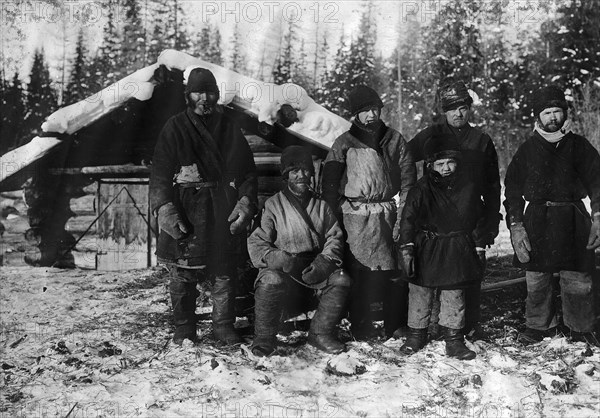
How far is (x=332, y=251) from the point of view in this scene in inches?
157

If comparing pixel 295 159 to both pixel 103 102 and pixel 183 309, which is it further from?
pixel 103 102

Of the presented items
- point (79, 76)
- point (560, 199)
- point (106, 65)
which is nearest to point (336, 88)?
point (106, 65)

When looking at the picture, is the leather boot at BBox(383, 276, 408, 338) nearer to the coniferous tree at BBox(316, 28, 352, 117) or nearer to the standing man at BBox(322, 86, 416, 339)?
the standing man at BBox(322, 86, 416, 339)

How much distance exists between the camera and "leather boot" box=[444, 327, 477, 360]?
3.86 metres

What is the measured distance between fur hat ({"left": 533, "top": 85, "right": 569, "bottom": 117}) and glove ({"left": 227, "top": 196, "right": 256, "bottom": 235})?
8.20 feet

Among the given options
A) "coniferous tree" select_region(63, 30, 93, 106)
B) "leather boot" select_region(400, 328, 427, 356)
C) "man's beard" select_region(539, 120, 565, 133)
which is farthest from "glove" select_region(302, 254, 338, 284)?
"coniferous tree" select_region(63, 30, 93, 106)

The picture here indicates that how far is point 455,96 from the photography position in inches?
161

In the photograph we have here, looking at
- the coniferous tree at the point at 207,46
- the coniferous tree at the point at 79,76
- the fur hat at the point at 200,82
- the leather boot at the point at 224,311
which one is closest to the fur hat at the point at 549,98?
the fur hat at the point at 200,82

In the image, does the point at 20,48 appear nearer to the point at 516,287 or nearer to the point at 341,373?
the point at 341,373

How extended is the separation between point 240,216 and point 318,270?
79cm

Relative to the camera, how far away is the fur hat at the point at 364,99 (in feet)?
13.4

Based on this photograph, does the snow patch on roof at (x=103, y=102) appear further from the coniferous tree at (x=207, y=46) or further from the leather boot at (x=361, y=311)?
the coniferous tree at (x=207, y=46)

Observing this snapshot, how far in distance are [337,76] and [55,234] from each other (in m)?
16.6

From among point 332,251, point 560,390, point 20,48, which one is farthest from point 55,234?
point 560,390
